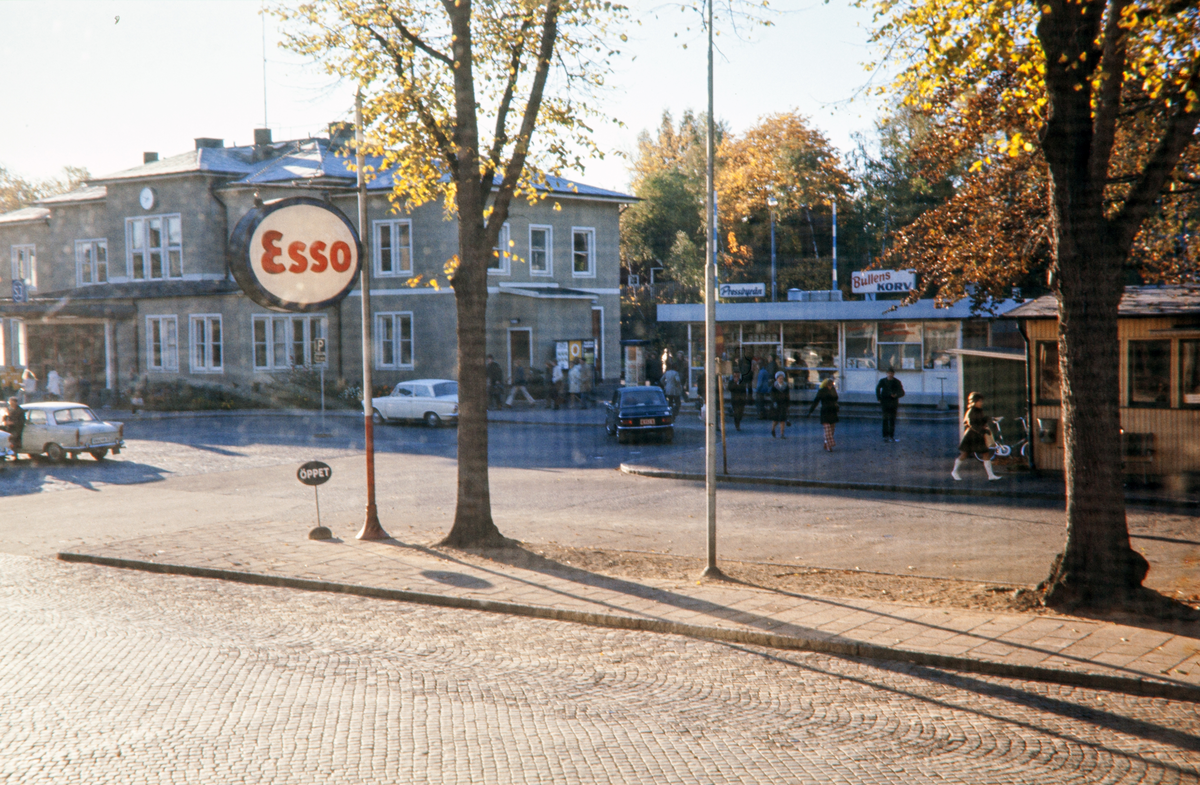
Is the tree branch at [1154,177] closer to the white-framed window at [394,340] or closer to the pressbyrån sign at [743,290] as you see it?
the pressbyrån sign at [743,290]

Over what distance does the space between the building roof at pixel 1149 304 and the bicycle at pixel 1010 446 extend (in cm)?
217

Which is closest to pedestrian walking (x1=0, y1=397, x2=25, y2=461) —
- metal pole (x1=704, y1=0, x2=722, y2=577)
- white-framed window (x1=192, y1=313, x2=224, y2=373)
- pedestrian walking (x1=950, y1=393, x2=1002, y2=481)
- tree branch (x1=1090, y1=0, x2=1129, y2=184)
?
white-framed window (x1=192, y1=313, x2=224, y2=373)

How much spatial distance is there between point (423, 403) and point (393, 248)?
9.11m

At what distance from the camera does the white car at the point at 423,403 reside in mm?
30469

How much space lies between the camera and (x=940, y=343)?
33312 mm

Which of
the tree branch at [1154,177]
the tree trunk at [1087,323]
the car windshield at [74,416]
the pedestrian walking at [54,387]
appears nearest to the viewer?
the tree trunk at [1087,323]

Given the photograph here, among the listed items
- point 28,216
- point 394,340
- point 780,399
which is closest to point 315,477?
point 780,399

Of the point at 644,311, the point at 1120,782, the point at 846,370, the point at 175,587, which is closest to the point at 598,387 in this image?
the point at 846,370

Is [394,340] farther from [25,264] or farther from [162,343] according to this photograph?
[25,264]

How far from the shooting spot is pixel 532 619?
28.3ft

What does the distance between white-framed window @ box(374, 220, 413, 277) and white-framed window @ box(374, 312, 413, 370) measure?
1750 millimetres

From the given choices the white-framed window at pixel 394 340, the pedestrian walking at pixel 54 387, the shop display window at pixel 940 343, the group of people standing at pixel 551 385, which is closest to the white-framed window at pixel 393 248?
the white-framed window at pixel 394 340

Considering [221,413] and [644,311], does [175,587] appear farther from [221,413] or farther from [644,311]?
[644,311]

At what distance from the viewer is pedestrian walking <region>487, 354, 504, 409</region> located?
34156 mm
